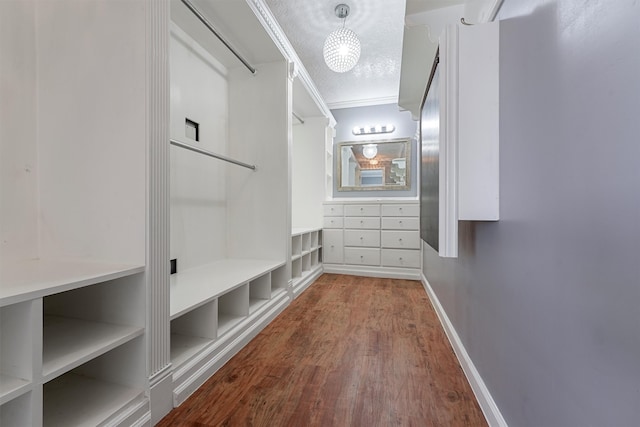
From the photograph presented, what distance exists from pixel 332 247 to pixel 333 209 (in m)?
0.50

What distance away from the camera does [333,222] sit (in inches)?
143

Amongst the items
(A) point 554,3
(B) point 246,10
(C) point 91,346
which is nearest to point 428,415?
(C) point 91,346

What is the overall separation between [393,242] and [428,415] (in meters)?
2.39

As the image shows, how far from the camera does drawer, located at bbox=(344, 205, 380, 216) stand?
346cm

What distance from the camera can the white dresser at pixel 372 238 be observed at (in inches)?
133

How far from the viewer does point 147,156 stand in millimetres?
1014

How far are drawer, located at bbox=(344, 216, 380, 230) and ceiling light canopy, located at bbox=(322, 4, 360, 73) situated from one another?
180 cm

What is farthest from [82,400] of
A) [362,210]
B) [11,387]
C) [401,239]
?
[401,239]

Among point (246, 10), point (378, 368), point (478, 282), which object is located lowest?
point (378, 368)

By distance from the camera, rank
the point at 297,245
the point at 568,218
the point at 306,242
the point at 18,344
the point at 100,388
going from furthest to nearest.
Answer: the point at 306,242 → the point at 297,245 → the point at 100,388 → the point at 18,344 → the point at 568,218

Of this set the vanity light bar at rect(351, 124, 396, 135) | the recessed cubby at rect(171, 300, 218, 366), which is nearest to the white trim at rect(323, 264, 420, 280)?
the vanity light bar at rect(351, 124, 396, 135)

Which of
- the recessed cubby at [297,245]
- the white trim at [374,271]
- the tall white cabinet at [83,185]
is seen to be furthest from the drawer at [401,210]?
the tall white cabinet at [83,185]

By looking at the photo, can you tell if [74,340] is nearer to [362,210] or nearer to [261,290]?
[261,290]

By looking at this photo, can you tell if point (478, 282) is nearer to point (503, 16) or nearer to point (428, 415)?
point (428, 415)
